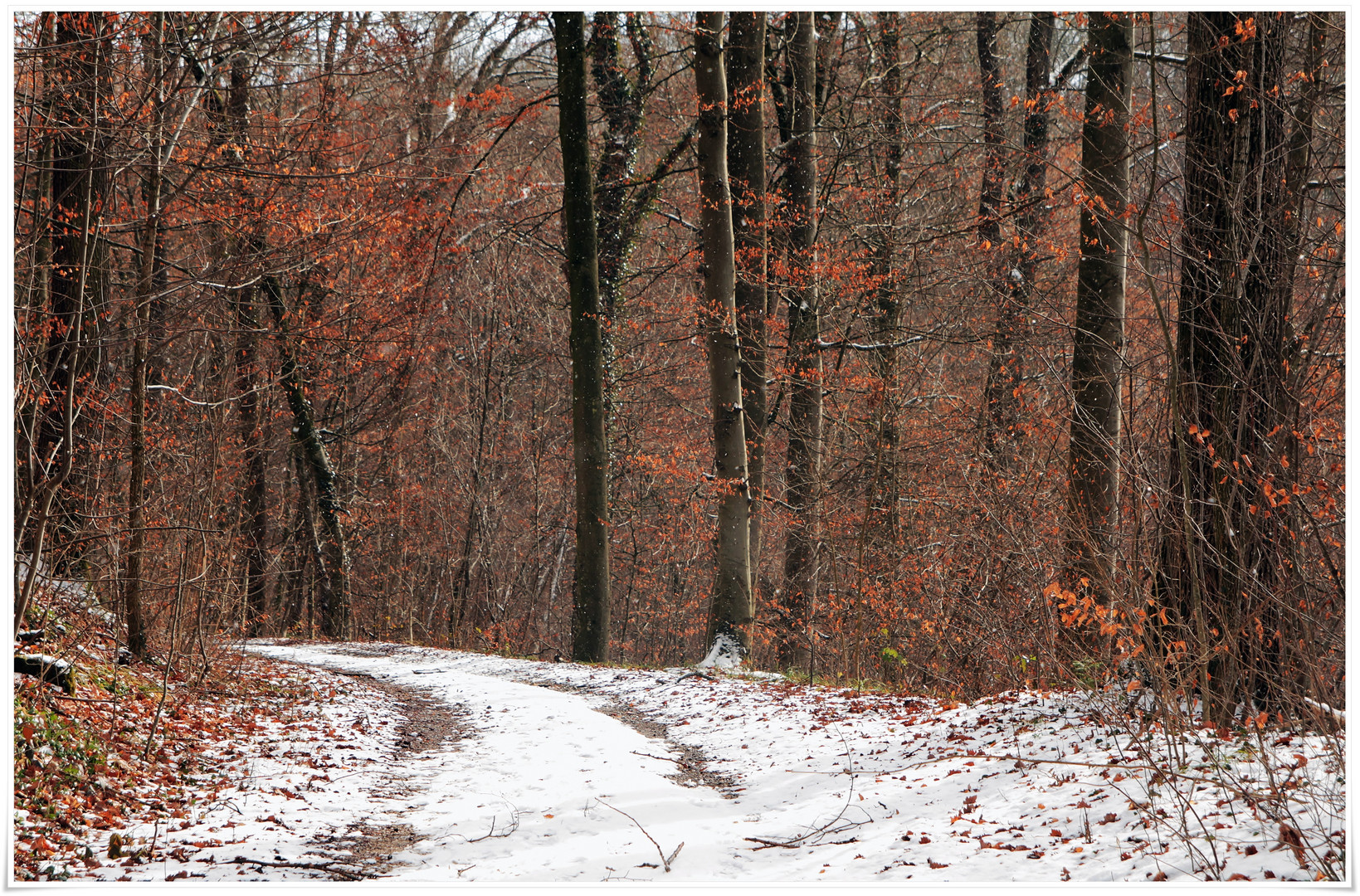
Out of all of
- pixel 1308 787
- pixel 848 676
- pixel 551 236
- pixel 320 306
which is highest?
→ pixel 551 236

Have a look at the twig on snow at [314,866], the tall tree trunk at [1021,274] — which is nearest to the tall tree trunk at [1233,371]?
the twig on snow at [314,866]

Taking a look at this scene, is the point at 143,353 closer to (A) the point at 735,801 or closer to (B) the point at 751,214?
(A) the point at 735,801

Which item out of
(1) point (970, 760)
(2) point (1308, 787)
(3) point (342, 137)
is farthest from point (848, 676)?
(3) point (342, 137)

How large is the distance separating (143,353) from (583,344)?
604 cm

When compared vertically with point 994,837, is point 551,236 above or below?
above

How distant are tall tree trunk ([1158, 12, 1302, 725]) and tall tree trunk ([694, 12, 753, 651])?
645 cm

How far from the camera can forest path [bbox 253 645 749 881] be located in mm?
4266

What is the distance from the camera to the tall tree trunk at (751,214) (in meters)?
11.6

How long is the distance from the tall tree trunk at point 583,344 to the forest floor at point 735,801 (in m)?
4.86

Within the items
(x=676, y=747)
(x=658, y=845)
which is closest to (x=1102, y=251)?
(x=676, y=747)

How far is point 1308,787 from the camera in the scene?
368cm

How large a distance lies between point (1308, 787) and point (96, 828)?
5.27 metres

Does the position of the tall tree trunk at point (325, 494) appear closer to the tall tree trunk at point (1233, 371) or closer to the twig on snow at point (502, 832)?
the twig on snow at point (502, 832)

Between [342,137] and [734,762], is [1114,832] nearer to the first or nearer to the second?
[734,762]
